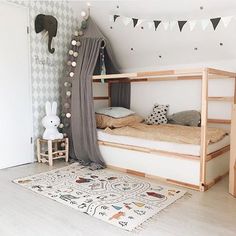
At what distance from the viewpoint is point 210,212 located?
2111 mm

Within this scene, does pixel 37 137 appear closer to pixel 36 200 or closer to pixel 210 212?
pixel 36 200

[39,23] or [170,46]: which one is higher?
[39,23]

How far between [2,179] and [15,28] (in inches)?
72.1

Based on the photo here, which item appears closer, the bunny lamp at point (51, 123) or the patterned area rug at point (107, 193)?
the patterned area rug at point (107, 193)

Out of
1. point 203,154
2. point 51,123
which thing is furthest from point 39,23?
point 203,154

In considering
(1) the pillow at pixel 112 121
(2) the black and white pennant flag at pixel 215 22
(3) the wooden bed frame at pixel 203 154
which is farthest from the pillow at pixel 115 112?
(2) the black and white pennant flag at pixel 215 22

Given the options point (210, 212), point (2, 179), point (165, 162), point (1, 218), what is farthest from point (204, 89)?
point (2, 179)

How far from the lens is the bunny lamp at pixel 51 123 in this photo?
3.45m

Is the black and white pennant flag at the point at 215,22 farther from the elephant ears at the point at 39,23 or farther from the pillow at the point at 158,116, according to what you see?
the elephant ears at the point at 39,23

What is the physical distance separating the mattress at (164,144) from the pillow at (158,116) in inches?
29.2

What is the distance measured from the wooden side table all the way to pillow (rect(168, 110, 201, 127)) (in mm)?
1524

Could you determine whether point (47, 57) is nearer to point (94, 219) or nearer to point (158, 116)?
point (158, 116)

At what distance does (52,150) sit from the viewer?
12.0 ft

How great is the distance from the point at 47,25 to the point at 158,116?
1955mm
